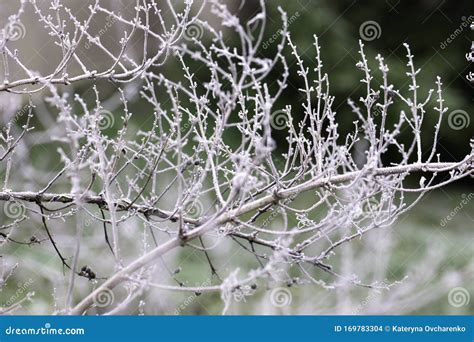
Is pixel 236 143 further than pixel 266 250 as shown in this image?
Yes

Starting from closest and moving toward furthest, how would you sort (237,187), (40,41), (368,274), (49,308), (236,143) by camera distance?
(237,187) → (49,308) → (368,274) → (236,143) → (40,41)

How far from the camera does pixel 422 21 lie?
11250mm

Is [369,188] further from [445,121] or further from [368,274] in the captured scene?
[445,121]

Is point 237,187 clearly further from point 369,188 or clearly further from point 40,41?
point 40,41

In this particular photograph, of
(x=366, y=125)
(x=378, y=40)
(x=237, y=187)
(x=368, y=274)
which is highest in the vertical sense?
(x=378, y=40)

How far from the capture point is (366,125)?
2602 millimetres

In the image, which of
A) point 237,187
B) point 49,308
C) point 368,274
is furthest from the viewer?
point 368,274

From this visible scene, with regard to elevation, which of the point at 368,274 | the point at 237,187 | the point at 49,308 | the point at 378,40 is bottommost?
the point at 237,187

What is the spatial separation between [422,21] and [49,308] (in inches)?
291

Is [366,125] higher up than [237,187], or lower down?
higher up

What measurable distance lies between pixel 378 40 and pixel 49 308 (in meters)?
6.80

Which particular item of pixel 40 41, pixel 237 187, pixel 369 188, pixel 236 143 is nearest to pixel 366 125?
pixel 369 188
